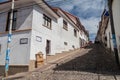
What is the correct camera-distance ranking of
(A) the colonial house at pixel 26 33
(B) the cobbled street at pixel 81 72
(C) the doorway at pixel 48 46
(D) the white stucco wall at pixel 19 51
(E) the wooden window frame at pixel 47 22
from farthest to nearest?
(C) the doorway at pixel 48 46
(E) the wooden window frame at pixel 47 22
(A) the colonial house at pixel 26 33
(D) the white stucco wall at pixel 19 51
(B) the cobbled street at pixel 81 72

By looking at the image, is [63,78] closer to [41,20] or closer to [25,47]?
[25,47]

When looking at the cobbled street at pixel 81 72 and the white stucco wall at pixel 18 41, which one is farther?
the white stucco wall at pixel 18 41

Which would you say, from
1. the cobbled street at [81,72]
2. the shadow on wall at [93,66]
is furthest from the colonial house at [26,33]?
the shadow on wall at [93,66]

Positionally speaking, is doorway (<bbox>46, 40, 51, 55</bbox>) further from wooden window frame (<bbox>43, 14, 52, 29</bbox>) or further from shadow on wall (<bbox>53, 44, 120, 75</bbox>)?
shadow on wall (<bbox>53, 44, 120, 75</bbox>)

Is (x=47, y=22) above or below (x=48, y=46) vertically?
above

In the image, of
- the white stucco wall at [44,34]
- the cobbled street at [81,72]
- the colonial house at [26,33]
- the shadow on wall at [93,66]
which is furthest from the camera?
the white stucco wall at [44,34]

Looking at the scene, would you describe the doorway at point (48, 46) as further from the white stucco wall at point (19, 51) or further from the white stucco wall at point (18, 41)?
the white stucco wall at point (19, 51)

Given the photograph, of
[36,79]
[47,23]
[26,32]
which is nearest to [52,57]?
[47,23]

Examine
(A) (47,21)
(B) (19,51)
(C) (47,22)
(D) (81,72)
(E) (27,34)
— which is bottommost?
(D) (81,72)

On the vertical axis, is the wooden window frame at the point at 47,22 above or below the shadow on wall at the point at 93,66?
above

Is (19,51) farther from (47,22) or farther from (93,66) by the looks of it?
(93,66)

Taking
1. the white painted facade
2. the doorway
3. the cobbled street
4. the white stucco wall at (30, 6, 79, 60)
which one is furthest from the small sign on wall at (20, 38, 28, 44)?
the doorway

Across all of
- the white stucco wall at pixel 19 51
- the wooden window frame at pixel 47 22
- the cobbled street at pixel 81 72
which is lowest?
the cobbled street at pixel 81 72

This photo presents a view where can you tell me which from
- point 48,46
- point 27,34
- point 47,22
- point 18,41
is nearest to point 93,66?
point 27,34
